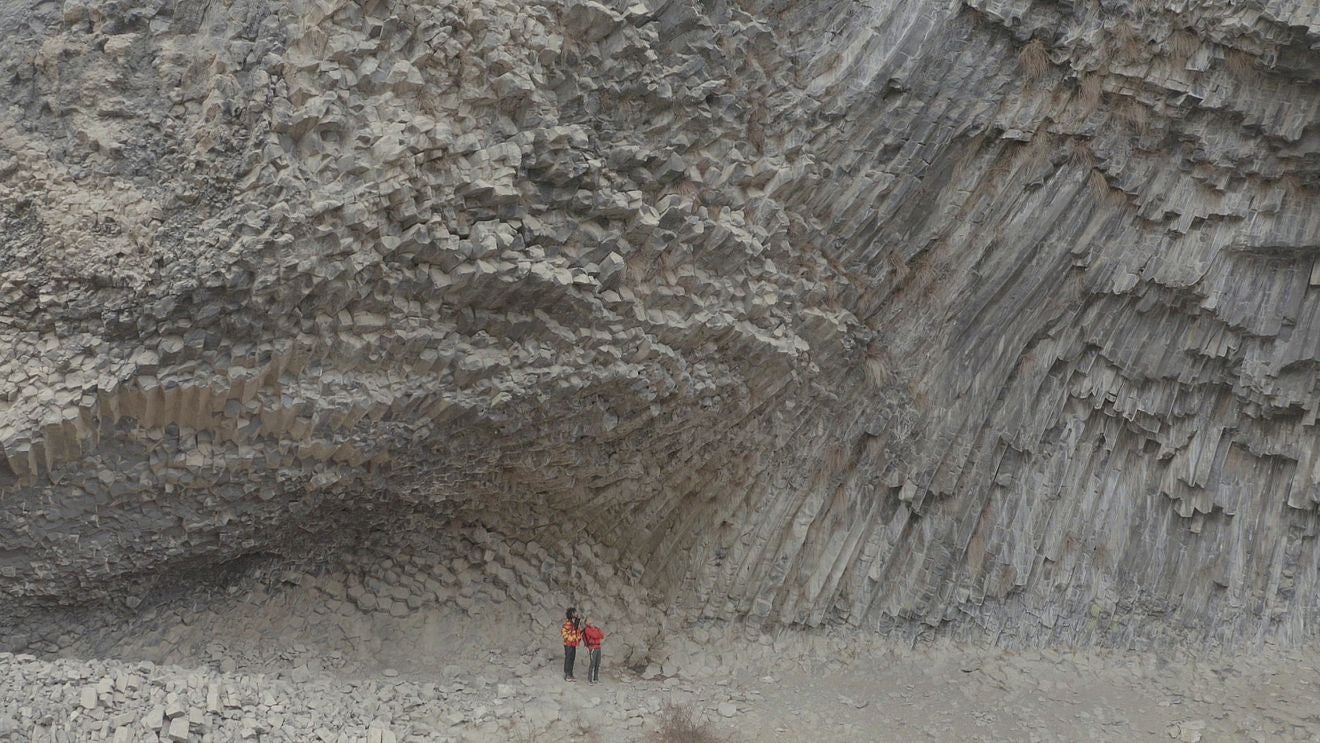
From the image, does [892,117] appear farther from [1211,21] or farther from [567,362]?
[567,362]

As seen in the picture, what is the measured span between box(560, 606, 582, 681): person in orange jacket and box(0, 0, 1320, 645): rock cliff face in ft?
3.86

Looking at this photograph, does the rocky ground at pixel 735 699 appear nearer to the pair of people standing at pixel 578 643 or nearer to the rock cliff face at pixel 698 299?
the pair of people standing at pixel 578 643

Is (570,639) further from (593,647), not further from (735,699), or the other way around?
(735,699)

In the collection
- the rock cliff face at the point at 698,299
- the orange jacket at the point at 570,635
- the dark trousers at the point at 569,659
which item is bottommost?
the dark trousers at the point at 569,659

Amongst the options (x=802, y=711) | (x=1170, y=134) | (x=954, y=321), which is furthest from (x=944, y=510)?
(x=1170, y=134)

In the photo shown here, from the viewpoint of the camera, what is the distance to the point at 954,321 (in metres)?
10.7

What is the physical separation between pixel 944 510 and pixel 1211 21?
5296 mm

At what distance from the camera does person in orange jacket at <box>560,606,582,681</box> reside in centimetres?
980

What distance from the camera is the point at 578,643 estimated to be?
9.95 meters

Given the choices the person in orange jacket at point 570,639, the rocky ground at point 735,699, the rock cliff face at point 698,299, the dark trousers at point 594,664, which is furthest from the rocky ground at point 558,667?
the rock cliff face at point 698,299

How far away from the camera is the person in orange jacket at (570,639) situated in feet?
32.2

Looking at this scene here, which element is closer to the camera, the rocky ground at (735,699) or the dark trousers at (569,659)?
the rocky ground at (735,699)

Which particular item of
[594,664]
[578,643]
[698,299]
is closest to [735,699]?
[594,664]

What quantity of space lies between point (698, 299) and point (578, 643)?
3423mm
